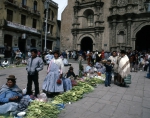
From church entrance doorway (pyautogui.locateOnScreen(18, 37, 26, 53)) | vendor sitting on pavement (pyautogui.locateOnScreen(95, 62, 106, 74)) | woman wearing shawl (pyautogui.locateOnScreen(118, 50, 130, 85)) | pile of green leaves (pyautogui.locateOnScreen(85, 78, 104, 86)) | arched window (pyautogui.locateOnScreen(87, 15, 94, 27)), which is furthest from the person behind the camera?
church entrance doorway (pyautogui.locateOnScreen(18, 37, 26, 53))

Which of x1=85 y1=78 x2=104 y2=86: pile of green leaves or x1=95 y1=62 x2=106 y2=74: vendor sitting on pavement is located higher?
x1=95 y1=62 x2=106 y2=74: vendor sitting on pavement

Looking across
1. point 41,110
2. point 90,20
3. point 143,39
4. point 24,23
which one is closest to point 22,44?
point 24,23

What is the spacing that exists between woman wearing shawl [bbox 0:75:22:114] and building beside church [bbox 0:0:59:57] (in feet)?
56.4

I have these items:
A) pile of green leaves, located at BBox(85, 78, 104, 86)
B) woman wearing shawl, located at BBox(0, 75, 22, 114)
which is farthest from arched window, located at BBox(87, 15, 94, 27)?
woman wearing shawl, located at BBox(0, 75, 22, 114)

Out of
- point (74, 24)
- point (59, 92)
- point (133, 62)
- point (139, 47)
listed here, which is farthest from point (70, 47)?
point (59, 92)

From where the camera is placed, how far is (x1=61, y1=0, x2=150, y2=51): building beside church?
19516 millimetres

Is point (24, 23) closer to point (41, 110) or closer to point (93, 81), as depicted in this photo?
point (93, 81)

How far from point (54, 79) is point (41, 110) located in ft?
5.31

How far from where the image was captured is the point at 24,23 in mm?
27438

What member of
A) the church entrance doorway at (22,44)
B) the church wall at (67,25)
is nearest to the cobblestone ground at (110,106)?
the church wall at (67,25)

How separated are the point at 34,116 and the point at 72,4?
23065mm

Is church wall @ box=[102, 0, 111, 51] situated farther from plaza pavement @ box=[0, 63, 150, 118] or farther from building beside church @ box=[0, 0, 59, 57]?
plaza pavement @ box=[0, 63, 150, 118]

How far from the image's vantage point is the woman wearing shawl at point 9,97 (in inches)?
150

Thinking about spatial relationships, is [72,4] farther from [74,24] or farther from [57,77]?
[57,77]
